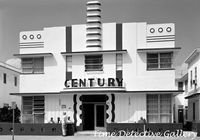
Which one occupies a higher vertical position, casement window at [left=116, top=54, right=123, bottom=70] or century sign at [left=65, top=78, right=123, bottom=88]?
casement window at [left=116, top=54, right=123, bottom=70]

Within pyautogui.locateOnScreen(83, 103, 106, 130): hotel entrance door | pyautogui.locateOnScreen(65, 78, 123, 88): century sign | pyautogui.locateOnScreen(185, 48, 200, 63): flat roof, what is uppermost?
pyautogui.locateOnScreen(185, 48, 200, 63): flat roof

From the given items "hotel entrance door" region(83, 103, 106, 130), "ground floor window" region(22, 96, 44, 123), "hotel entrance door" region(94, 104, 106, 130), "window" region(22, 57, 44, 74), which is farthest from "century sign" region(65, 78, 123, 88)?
"ground floor window" region(22, 96, 44, 123)

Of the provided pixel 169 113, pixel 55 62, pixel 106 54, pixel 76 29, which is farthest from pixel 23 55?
pixel 169 113

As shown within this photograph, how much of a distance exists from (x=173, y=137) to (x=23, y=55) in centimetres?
1372

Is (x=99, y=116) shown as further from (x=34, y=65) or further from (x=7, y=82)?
(x=7, y=82)

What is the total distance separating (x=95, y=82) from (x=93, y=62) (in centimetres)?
173

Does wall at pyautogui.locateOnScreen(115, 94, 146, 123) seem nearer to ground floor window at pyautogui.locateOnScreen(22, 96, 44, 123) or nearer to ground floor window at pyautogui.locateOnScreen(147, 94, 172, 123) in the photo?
ground floor window at pyautogui.locateOnScreen(147, 94, 172, 123)

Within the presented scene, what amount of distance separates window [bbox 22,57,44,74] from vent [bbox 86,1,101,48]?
4.41m

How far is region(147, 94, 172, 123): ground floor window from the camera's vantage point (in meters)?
28.2

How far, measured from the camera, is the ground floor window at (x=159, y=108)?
28.2 m

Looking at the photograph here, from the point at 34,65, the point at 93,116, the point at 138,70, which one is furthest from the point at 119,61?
the point at 34,65

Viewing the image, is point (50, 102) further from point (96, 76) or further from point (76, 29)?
point (76, 29)

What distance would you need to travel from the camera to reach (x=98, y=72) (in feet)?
95.7

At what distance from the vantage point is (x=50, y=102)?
29953mm
